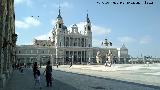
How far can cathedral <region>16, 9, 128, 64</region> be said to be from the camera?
165913mm

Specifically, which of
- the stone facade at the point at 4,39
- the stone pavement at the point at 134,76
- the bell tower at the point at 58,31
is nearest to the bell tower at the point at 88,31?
the bell tower at the point at 58,31

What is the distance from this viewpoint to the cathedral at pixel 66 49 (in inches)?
6532

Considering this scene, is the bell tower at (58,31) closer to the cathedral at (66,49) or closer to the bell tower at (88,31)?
the cathedral at (66,49)

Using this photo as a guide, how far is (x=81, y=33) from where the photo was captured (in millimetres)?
186000

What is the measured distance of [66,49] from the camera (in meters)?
176

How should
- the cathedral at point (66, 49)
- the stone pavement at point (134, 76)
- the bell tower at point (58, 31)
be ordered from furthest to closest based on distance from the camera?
the bell tower at point (58, 31)
the cathedral at point (66, 49)
the stone pavement at point (134, 76)

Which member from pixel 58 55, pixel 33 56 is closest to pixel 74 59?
pixel 58 55

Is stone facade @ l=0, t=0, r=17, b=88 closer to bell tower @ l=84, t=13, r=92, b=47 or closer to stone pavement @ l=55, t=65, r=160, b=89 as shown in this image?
stone pavement @ l=55, t=65, r=160, b=89

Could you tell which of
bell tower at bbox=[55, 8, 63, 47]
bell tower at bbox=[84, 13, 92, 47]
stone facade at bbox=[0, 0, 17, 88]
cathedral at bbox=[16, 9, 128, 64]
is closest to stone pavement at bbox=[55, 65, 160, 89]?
stone facade at bbox=[0, 0, 17, 88]

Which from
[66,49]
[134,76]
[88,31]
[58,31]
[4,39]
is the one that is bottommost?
[134,76]

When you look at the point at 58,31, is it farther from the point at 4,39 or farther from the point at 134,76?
the point at 4,39

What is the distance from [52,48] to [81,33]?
73.0ft

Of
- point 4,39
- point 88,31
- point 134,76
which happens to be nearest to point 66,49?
point 88,31

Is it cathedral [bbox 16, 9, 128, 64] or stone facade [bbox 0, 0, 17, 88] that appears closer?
stone facade [bbox 0, 0, 17, 88]
